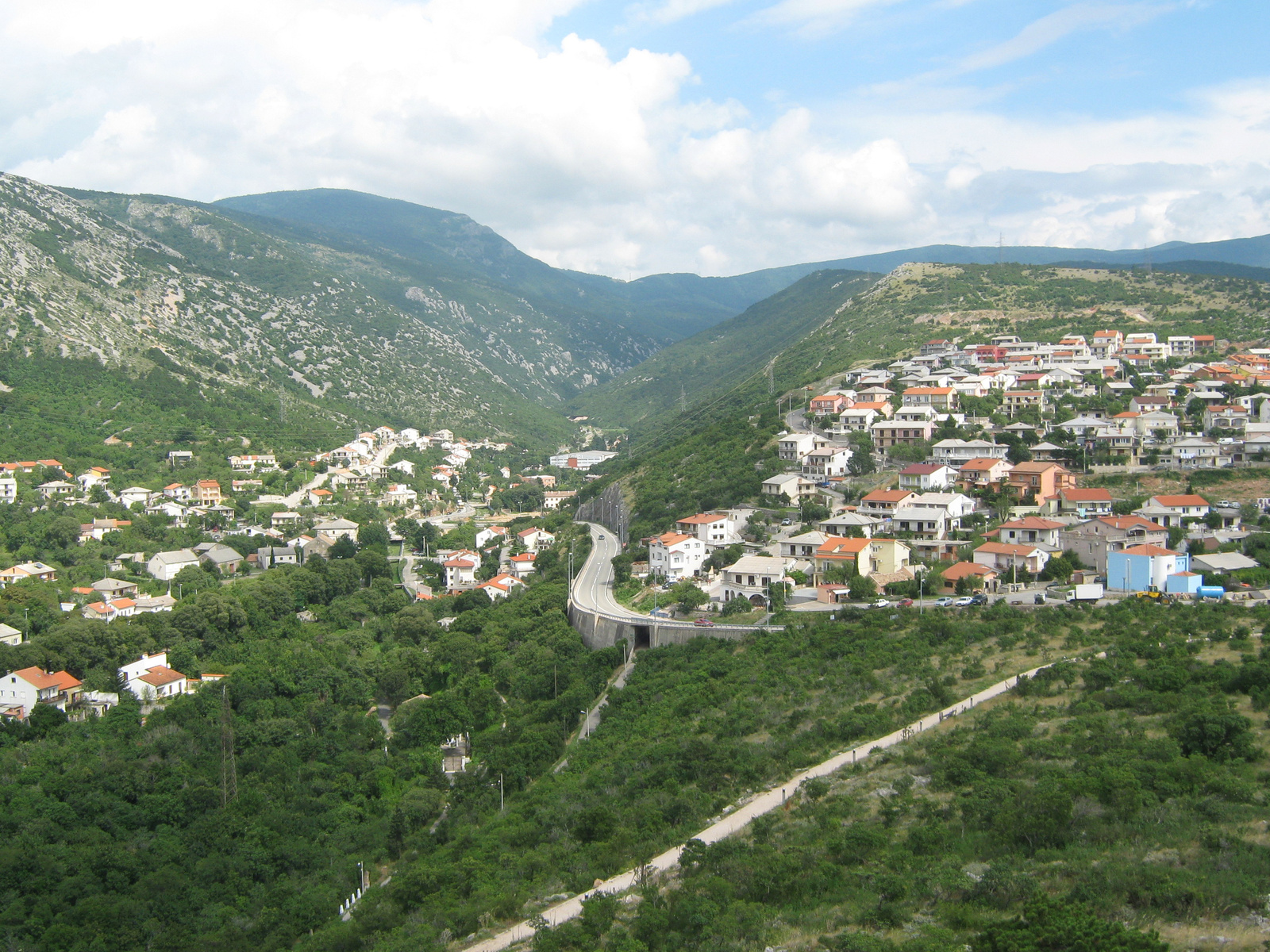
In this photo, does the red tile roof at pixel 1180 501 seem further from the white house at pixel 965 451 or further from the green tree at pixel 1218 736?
the green tree at pixel 1218 736

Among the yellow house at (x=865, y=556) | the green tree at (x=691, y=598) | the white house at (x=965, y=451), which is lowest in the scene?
the green tree at (x=691, y=598)

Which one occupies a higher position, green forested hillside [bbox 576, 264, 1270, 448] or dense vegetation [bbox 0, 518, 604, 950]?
green forested hillside [bbox 576, 264, 1270, 448]

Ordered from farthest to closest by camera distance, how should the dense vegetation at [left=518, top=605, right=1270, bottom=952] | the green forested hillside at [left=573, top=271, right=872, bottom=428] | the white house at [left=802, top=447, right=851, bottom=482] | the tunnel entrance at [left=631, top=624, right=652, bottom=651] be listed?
the green forested hillside at [left=573, top=271, right=872, bottom=428], the white house at [left=802, top=447, right=851, bottom=482], the tunnel entrance at [left=631, top=624, right=652, bottom=651], the dense vegetation at [left=518, top=605, right=1270, bottom=952]

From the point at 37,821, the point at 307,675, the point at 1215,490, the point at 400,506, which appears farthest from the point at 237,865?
the point at 400,506

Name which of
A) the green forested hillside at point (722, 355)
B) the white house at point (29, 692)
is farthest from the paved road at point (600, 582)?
the green forested hillside at point (722, 355)

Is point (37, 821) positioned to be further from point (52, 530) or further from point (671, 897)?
point (52, 530)

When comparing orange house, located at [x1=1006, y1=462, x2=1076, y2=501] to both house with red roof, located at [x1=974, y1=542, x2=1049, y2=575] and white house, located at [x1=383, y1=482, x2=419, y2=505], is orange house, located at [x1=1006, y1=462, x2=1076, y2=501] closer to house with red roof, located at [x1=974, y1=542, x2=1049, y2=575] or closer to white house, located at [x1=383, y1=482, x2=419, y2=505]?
house with red roof, located at [x1=974, y1=542, x2=1049, y2=575]

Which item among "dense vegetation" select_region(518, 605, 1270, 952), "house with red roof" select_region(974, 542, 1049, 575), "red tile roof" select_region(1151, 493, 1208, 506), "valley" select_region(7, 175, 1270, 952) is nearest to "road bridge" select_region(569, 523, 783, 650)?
"valley" select_region(7, 175, 1270, 952)
